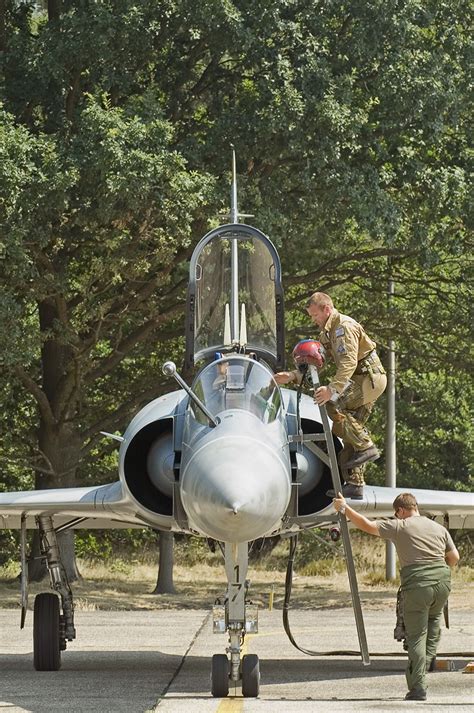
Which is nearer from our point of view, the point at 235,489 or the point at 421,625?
the point at 235,489

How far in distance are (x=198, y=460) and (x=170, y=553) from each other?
18988mm

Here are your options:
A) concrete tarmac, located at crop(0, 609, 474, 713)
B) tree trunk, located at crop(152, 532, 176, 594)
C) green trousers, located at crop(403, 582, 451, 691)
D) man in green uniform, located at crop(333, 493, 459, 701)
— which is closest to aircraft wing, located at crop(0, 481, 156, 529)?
concrete tarmac, located at crop(0, 609, 474, 713)

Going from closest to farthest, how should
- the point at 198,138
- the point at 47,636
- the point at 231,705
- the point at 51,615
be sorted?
1. the point at 231,705
2. the point at 47,636
3. the point at 51,615
4. the point at 198,138

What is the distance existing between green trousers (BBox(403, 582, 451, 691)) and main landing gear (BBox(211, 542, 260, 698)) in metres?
1.11

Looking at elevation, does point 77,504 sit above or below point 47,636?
above

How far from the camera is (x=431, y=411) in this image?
39.3 metres

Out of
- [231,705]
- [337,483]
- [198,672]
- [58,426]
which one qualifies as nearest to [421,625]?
[337,483]

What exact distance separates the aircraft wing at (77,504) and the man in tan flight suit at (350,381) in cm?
179

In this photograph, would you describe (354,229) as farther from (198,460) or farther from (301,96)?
(198,460)

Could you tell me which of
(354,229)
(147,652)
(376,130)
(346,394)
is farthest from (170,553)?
(346,394)

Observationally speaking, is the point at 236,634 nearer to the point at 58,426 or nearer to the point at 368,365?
the point at 368,365

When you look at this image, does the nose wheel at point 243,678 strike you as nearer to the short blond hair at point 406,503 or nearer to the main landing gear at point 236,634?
the main landing gear at point 236,634

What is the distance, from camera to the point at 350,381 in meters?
10.2

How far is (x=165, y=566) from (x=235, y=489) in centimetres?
1969
